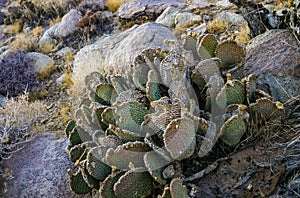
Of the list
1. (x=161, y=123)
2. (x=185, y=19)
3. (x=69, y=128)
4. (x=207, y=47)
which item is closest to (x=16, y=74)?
(x=185, y=19)

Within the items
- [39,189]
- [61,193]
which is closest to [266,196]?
[61,193]

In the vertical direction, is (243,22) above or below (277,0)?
below

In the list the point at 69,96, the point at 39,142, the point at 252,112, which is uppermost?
the point at 252,112

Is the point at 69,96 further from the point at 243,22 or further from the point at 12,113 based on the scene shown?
the point at 243,22

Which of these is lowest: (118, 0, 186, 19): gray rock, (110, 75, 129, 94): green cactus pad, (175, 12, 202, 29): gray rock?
(118, 0, 186, 19): gray rock

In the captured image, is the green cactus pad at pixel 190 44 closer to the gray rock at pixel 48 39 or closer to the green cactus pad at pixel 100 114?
the green cactus pad at pixel 100 114

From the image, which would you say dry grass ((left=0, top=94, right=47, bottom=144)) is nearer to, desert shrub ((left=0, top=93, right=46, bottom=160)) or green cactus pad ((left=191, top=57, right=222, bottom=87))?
desert shrub ((left=0, top=93, right=46, bottom=160))

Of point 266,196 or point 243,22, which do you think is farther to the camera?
point 243,22

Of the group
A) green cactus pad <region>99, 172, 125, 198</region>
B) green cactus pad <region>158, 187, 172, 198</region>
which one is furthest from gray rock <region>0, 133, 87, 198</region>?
green cactus pad <region>158, 187, 172, 198</region>
